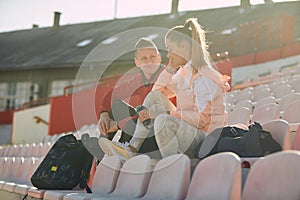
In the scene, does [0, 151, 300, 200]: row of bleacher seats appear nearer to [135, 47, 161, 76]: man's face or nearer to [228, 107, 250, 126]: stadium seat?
[135, 47, 161, 76]: man's face

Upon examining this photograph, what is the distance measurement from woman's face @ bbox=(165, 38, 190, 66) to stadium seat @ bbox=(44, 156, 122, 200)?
65 centimetres

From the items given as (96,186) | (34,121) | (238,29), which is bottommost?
(34,121)

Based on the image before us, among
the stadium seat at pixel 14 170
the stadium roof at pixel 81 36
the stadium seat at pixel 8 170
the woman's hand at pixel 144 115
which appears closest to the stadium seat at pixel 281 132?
the woman's hand at pixel 144 115

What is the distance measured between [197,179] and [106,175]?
3.34 ft

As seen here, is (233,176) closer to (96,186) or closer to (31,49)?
(96,186)

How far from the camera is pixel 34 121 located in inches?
510

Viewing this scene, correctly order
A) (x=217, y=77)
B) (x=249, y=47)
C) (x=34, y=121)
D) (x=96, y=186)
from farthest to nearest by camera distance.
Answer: (x=34, y=121) < (x=249, y=47) < (x=96, y=186) < (x=217, y=77)

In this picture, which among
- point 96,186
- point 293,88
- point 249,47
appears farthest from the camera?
point 249,47

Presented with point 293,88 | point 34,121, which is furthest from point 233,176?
point 34,121

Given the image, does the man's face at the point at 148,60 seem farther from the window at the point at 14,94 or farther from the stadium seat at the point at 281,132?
the window at the point at 14,94

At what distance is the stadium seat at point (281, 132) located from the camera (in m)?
2.42

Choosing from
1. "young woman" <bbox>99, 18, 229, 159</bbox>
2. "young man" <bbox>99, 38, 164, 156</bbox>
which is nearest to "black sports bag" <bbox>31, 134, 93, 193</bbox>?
"young man" <bbox>99, 38, 164, 156</bbox>

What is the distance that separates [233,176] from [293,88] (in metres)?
4.07

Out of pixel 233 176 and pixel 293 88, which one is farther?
pixel 293 88
